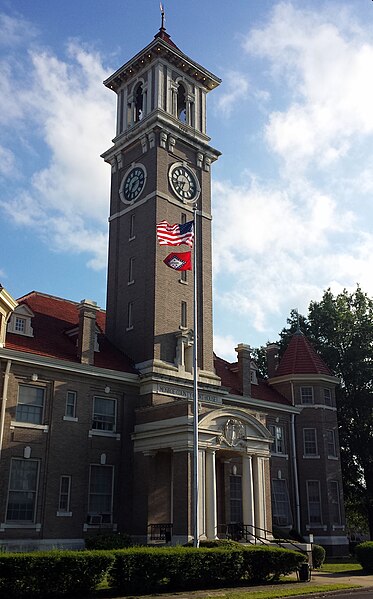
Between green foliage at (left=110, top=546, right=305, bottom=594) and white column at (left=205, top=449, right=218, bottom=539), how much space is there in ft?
16.8

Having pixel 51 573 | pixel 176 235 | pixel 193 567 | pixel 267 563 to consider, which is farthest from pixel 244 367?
pixel 51 573

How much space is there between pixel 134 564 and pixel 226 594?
2894mm

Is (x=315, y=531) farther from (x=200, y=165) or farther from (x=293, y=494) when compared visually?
(x=200, y=165)

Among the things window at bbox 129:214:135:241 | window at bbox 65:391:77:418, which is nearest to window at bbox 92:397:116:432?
window at bbox 65:391:77:418

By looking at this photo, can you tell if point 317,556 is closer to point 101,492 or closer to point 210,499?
point 210,499

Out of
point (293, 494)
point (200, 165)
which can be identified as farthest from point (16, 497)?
point (200, 165)

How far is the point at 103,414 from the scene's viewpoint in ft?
108

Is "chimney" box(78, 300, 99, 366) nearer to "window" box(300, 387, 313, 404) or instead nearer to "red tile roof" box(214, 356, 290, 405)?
"red tile roof" box(214, 356, 290, 405)

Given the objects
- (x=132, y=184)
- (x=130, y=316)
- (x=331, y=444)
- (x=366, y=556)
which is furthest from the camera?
(x=331, y=444)

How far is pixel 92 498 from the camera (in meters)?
31.2

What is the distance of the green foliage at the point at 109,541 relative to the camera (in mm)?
27812

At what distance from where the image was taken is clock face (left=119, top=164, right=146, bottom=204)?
40.1m

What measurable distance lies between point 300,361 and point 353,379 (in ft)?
21.4

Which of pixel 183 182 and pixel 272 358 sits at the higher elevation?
pixel 183 182
